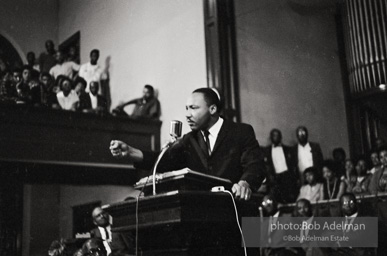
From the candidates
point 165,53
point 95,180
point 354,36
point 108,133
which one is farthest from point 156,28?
point 354,36

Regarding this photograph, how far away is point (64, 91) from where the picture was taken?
30.2 ft

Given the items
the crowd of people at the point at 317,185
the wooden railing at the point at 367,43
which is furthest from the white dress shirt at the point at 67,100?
the wooden railing at the point at 367,43

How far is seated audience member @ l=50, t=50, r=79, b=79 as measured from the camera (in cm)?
1131

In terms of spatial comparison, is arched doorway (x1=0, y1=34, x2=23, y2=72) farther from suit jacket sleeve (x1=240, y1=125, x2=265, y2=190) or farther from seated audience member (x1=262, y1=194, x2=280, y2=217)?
suit jacket sleeve (x1=240, y1=125, x2=265, y2=190)

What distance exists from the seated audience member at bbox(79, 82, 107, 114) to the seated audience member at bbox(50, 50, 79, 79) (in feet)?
5.99

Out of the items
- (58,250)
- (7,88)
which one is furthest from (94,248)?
(7,88)

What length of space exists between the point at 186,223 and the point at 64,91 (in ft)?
23.9

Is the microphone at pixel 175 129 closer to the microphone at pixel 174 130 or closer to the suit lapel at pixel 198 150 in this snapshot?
the microphone at pixel 174 130

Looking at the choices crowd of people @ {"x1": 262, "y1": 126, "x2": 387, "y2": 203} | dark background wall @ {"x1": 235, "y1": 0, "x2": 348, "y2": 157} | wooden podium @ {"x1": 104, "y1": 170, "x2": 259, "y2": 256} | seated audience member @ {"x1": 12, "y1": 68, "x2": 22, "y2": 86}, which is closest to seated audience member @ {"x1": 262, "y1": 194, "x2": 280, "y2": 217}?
crowd of people @ {"x1": 262, "y1": 126, "x2": 387, "y2": 203}

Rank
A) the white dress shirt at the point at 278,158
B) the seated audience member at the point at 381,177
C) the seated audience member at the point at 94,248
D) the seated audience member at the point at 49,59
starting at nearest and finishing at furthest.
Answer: the seated audience member at the point at 94,248 → the seated audience member at the point at 381,177 → the white dress shirt at the point at 278,158 → the seated audience member at the point at 49,59

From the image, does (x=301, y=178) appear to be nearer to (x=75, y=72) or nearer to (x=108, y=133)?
(x=108, y=133)

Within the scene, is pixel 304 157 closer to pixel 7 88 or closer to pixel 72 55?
pixel 7 88

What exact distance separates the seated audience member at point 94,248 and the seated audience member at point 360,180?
4.05 meters

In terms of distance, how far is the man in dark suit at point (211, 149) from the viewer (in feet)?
9.29
